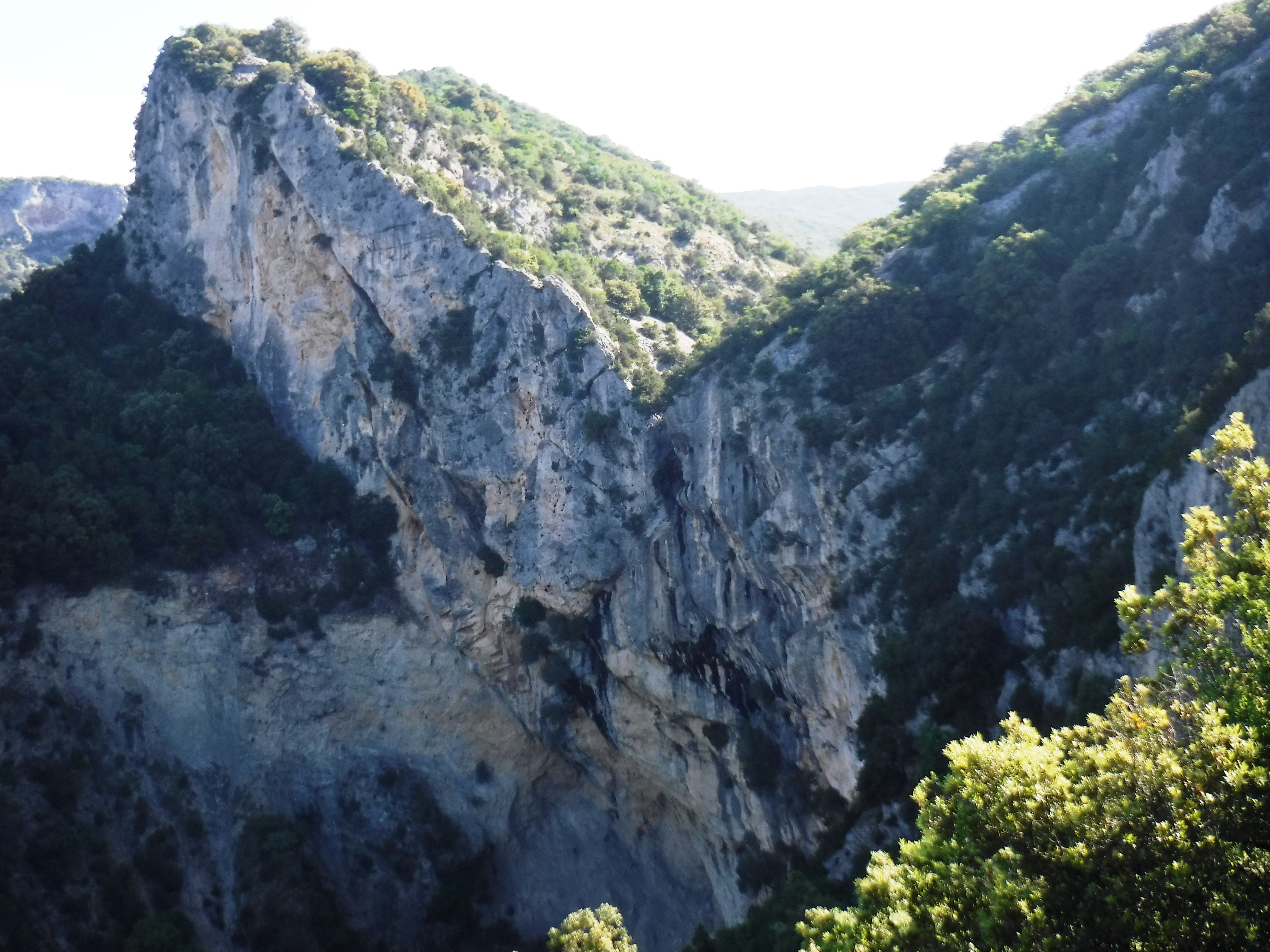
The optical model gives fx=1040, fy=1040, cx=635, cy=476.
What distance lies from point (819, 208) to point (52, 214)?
7972cm

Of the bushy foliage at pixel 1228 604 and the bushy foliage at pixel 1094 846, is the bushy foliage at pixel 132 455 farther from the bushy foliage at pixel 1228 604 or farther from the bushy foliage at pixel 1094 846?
the bushy foliage at pixel 1228 604

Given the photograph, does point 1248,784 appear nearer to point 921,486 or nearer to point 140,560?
point 921,486

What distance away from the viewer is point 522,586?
132 feet

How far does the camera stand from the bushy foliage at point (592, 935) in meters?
26.7

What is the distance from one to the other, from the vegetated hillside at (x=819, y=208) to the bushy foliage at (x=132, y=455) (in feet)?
181

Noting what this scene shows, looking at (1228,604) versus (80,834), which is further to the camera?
(80,834)

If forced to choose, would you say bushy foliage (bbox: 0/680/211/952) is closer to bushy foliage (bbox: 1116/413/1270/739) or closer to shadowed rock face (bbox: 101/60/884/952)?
shadowed rock face (bbox: 101/60/884/952)

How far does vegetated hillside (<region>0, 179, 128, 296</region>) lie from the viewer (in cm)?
9850

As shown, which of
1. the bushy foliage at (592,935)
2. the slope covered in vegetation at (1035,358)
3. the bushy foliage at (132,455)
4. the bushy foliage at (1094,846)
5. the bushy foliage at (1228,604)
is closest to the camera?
the bushy foliage at (1094,846)

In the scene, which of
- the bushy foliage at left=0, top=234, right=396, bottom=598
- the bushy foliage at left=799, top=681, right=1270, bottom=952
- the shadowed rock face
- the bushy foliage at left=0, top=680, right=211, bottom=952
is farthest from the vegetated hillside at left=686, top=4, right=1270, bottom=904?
the bushy foliage at left=0, top=680, right=211, bottom=952

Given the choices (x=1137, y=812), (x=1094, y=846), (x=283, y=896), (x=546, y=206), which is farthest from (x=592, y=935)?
(x=546, y=206)

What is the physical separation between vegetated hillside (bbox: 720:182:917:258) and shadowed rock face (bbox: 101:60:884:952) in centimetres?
5302

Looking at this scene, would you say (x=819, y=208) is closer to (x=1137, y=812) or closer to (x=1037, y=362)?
(x=1037, y=362)

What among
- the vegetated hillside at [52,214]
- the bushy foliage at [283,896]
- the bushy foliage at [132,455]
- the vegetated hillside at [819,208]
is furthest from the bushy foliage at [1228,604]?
the vegetated hillside at [52,214]
